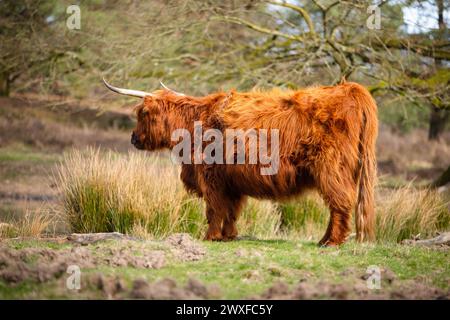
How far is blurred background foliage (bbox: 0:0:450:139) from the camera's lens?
1241 cm

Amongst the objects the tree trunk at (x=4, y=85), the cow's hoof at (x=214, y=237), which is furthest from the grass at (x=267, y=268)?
the tree trunk at (x=4, y=85)

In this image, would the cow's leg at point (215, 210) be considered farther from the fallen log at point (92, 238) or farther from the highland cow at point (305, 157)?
the fallen log at point (92, 238)

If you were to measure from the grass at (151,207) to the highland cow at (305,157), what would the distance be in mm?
591

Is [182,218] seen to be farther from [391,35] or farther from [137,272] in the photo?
[391,35]

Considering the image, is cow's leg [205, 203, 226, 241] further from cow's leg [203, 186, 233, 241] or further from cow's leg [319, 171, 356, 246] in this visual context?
cow's leg [319, 171, 356, 246]

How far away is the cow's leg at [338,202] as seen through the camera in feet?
21.3

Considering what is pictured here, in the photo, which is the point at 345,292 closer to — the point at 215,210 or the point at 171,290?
the point at 171,290

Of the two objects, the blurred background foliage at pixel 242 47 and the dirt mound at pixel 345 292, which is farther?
the blurred background foliage at pixel 242 47

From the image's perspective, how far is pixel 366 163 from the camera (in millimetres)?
6652

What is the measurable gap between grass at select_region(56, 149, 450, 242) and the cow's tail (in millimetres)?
827
